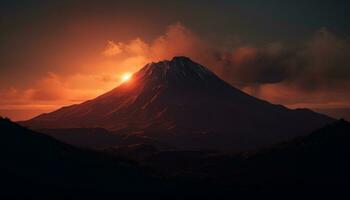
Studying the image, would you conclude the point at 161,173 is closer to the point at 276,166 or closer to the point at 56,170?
the point at 56,170

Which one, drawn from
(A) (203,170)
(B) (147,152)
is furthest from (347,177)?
(B) (147,152)

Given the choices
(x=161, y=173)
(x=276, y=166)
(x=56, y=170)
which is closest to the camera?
(x=56, y=170)

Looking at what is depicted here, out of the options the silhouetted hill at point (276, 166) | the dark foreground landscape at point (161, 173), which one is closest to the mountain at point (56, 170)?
the dark foreground landscape at point (161, 173)

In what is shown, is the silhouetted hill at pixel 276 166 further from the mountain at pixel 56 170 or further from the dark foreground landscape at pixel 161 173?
the mountain at pixel 56 170

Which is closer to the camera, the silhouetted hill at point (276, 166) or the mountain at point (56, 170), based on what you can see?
the mountain at point (56, 170)

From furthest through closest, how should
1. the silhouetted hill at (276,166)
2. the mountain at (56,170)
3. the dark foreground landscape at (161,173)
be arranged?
the silhouetted hill at (276,166), the dark foreground landscape at (161,173), the mountain at (56,170)

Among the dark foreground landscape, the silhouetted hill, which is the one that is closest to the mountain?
the dark foreground landscape

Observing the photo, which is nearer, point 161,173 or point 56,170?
point 56,170

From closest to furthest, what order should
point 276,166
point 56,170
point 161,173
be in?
point 56,170 → point 161,173 → point 276,166

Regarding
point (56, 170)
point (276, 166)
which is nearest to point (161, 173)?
point (56, 170)

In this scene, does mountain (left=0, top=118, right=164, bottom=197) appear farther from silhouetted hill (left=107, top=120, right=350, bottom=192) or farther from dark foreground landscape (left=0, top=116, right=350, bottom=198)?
silhouetted hill (left=107, top=120, right=350, bottom=192)
